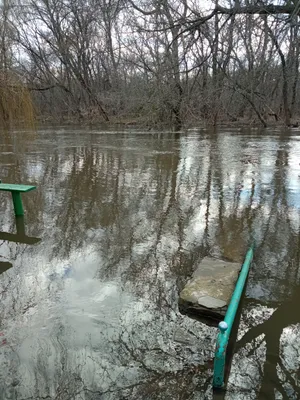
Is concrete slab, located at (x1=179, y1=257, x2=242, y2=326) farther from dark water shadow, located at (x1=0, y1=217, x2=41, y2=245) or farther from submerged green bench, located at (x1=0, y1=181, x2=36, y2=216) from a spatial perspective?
submerged green bench, located at (x1=0, y1=181, x2=36, y2=216)

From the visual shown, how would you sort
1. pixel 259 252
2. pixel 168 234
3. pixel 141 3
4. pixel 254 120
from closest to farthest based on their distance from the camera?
pixel 259 252, pixel 168 234, pixel 141 3, pixel 254 120

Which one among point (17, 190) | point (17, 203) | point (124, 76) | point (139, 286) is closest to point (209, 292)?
point (139, 286)

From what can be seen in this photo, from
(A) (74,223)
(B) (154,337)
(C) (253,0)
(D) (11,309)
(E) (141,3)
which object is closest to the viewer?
(B) (154,337)

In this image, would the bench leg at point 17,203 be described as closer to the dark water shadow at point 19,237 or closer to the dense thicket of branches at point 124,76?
the dark water shadow at point 19,237

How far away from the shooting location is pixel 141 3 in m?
6.84

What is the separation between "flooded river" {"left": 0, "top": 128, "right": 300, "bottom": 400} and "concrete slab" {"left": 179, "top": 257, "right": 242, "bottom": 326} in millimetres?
105

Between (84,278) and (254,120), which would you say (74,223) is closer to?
(84,278)

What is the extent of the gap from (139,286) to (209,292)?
73 cm

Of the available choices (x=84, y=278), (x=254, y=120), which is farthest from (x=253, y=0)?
(x=254, y=120)

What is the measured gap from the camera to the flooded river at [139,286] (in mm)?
2314

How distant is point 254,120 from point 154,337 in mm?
22831

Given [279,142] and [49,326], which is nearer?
[49,326]

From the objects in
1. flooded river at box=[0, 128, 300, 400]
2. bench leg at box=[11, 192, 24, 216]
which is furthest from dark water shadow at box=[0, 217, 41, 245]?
bench leg at box=[11, 192, 24, 216]

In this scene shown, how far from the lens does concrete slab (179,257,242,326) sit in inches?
113
